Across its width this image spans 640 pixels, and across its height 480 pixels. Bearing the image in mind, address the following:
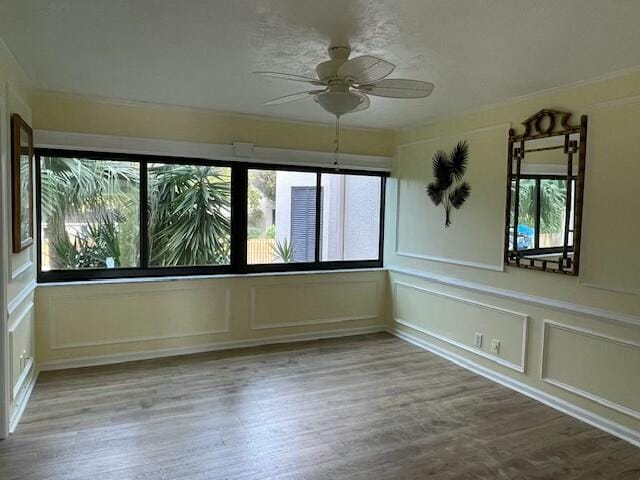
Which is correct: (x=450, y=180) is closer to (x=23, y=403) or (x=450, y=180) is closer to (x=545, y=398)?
(x=545, y=398)

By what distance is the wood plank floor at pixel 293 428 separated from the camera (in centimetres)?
256

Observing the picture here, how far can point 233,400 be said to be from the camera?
3.43 m

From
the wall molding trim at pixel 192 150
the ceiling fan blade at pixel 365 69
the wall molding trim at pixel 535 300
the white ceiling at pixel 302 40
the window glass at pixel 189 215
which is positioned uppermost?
the white ceiling at pixel 302 40

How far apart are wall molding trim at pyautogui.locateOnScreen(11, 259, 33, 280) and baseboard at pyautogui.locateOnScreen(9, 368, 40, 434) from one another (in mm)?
900

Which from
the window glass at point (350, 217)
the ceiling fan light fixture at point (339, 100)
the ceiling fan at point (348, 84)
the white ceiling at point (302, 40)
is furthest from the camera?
the window glass at point (350, 217)

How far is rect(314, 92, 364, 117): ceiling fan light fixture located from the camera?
2598mm

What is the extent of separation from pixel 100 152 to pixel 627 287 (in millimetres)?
4360

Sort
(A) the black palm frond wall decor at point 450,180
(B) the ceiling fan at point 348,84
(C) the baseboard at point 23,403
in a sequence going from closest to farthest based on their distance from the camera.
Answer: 1. (B) the ceiling fan at point 348,84
2. (C) the baseboard at point 23,403
3. (A) the black palm frond wall decor at point 450,180

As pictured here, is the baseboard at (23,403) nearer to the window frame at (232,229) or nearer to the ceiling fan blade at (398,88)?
the window frame at (232,229)

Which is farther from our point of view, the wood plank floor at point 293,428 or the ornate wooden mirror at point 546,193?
the ornate wooden mirror at point 546,193

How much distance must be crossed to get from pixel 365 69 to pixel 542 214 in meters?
2.09

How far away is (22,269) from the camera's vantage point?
328 centimetres

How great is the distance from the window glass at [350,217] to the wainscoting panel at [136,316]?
4.81ft

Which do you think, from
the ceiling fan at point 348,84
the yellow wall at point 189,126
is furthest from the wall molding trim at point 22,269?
the ceiling fan at point 348,84
